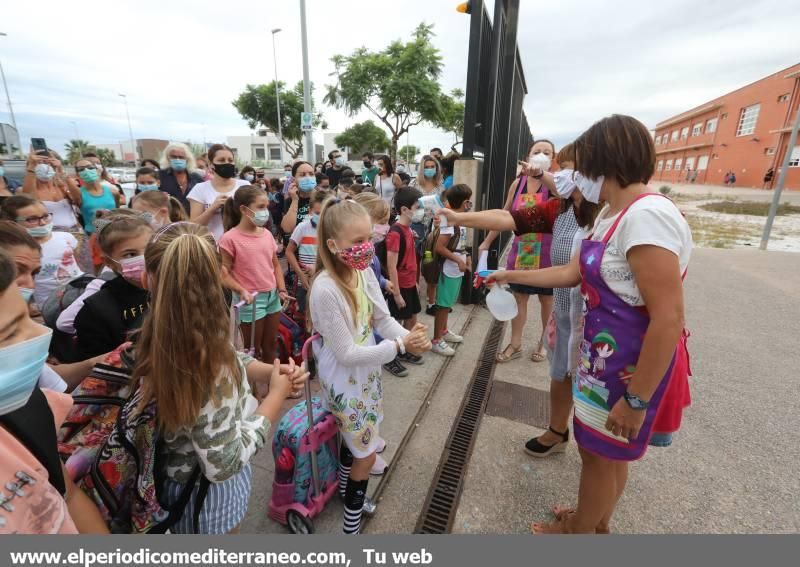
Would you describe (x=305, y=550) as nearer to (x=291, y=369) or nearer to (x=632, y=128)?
(x=291, y=369)

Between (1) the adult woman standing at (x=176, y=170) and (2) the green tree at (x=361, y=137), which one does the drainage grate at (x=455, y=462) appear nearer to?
(1) the adult woman standing at (x=176, y=170)

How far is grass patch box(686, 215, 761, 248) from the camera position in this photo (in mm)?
10668

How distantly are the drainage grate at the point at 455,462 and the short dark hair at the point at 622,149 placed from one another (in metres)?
1.86

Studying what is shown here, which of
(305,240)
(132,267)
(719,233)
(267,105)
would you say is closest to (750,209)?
(719,233)

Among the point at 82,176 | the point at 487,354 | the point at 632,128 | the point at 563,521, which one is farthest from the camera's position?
the point at 82,176

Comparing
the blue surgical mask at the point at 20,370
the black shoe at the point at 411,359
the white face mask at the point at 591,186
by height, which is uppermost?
the white face mask at the point at 591,186

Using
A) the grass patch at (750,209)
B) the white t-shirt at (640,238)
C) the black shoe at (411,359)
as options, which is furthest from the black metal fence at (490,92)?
the grass patch at (750,209)

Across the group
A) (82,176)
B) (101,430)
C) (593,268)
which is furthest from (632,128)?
(82,176)

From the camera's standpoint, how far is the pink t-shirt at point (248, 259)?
9.81ft

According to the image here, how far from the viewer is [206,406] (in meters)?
1.23

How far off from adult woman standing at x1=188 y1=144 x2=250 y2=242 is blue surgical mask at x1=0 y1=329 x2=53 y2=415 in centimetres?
266

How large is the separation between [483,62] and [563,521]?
4.54 meters

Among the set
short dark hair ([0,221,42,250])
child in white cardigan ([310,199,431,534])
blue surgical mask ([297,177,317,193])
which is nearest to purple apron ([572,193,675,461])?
child in white cardigan ([310,199,431,534])

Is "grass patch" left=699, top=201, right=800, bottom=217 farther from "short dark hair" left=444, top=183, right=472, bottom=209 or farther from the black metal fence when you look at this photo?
"short dark hair" left=444, top=183, right=472, bottom=209
